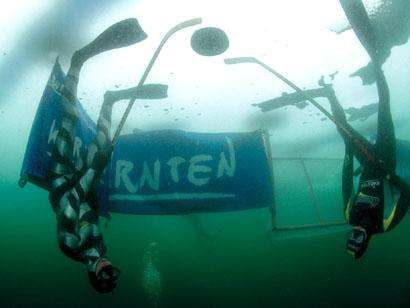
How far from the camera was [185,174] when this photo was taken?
4.36 metres

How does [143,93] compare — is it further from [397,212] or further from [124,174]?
[397,212]

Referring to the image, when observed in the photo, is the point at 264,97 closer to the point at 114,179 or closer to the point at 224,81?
the point at 224,81

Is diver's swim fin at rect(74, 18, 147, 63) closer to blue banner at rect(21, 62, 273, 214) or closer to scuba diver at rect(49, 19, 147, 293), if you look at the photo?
scuba diver at rect(49, 19, 147, 293)

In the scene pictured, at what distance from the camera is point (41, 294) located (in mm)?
25969

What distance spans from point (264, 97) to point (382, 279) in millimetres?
13472

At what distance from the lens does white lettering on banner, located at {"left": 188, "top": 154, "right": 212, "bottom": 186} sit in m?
4.35

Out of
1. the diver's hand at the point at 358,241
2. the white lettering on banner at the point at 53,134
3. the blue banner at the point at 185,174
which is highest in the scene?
the white lettering on banner at the point at 53,134

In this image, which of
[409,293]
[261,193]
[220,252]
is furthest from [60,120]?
[220,252]

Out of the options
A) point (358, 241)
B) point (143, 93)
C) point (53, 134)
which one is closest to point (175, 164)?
point (143, 93)

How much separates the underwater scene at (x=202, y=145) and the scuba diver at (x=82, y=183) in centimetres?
1

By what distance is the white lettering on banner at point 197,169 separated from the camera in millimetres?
4352

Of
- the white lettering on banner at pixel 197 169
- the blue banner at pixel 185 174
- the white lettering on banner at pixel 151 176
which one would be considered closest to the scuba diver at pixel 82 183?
the blue banner at pixel 185 174

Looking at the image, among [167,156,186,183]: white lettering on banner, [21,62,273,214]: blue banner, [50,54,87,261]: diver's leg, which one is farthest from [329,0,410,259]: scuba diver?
[50,54,87,261]: diver's leg

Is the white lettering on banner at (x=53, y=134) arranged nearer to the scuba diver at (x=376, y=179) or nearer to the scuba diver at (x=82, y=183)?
the scuba diver at (x=82, y=183)
